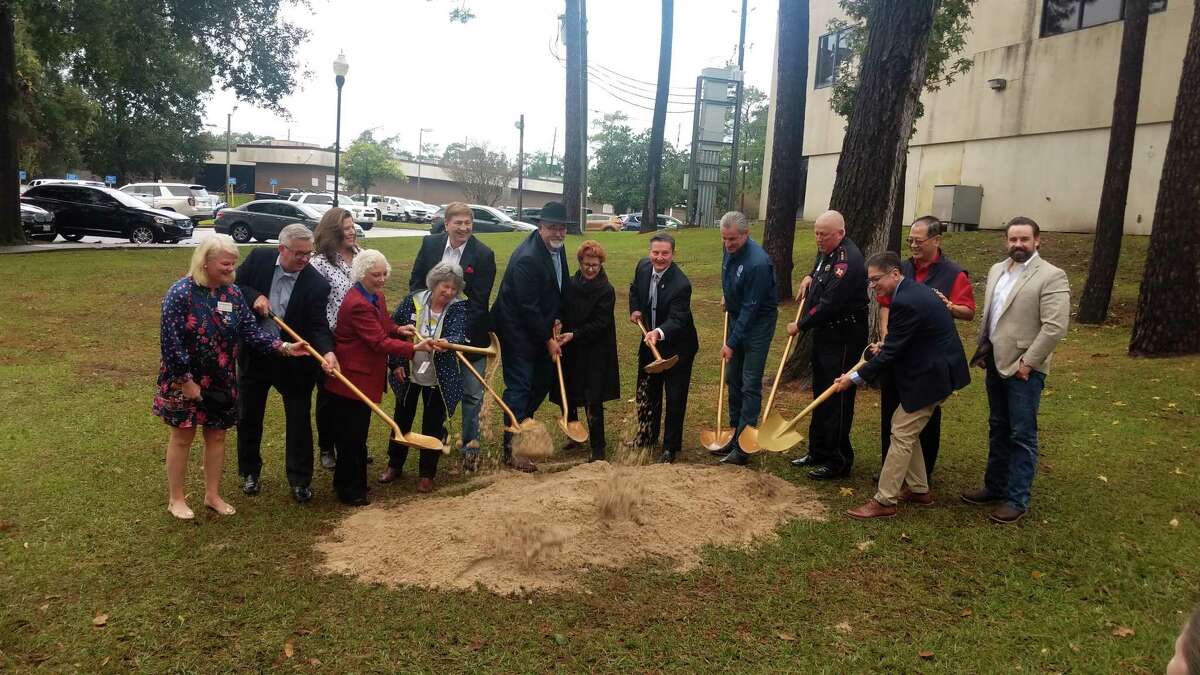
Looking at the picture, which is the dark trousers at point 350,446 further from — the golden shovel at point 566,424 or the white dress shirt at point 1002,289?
the white dress shirt at point 1002,289

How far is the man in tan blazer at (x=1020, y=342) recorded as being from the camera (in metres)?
5.08

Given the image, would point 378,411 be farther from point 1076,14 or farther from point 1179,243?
point 1076,14

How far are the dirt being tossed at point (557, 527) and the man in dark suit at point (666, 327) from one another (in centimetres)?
76

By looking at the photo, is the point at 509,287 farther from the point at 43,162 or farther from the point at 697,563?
the point at 43,162

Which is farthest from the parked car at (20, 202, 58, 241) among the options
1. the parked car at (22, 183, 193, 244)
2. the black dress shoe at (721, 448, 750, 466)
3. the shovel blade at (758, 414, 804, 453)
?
the shovel blade at (758, 414, 804, 453)

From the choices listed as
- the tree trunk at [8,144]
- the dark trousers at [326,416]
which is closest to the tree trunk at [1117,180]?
the dark trousers at [326,416]

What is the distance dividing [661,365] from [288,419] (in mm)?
2576

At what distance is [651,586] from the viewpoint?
14.5 feet

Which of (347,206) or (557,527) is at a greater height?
(347,206)

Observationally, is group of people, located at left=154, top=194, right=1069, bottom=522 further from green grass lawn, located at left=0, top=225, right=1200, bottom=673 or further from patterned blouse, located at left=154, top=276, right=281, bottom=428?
green grass lawn, located at left=0, top=225, right=1200, bottom=673

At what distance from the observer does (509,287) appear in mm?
6223

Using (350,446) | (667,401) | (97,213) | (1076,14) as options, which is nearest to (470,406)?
(350,446)

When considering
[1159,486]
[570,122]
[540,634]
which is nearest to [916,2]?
[1159,486]

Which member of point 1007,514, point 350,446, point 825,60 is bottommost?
point 1007,514
